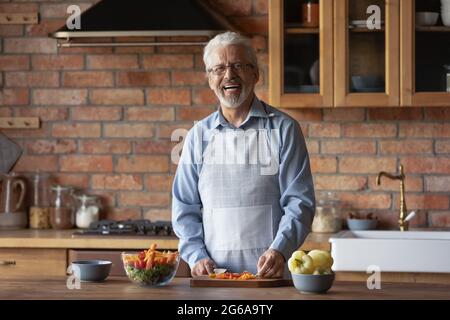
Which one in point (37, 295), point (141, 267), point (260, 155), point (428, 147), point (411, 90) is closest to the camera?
point (37, 295)

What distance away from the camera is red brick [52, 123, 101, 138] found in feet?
15.6

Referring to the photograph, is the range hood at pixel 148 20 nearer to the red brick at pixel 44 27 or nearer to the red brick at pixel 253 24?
the red brick at pixel 253 24

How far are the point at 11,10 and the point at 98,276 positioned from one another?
239 centimetres

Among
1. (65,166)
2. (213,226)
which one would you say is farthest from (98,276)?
(65,166)

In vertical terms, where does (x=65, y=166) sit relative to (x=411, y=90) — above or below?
below

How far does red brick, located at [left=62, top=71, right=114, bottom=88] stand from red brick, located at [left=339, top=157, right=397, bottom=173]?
1.29 m

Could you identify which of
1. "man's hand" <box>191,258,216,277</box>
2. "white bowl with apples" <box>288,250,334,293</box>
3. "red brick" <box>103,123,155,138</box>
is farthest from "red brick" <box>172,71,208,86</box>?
"white bowl with apples" <box>288,250,334,293</box>

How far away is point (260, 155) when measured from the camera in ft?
10.9

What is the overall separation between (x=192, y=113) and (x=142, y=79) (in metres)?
0.32

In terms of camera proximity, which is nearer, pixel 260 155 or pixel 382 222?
pixel 260 155

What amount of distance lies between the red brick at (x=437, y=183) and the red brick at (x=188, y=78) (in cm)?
124

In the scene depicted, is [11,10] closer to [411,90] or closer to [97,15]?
[97,15]

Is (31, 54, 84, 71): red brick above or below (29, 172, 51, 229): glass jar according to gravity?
above

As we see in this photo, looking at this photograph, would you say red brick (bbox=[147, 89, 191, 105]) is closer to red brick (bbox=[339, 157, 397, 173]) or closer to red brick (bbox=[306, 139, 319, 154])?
red brick (bbox=[306, 139, 319, 154])
